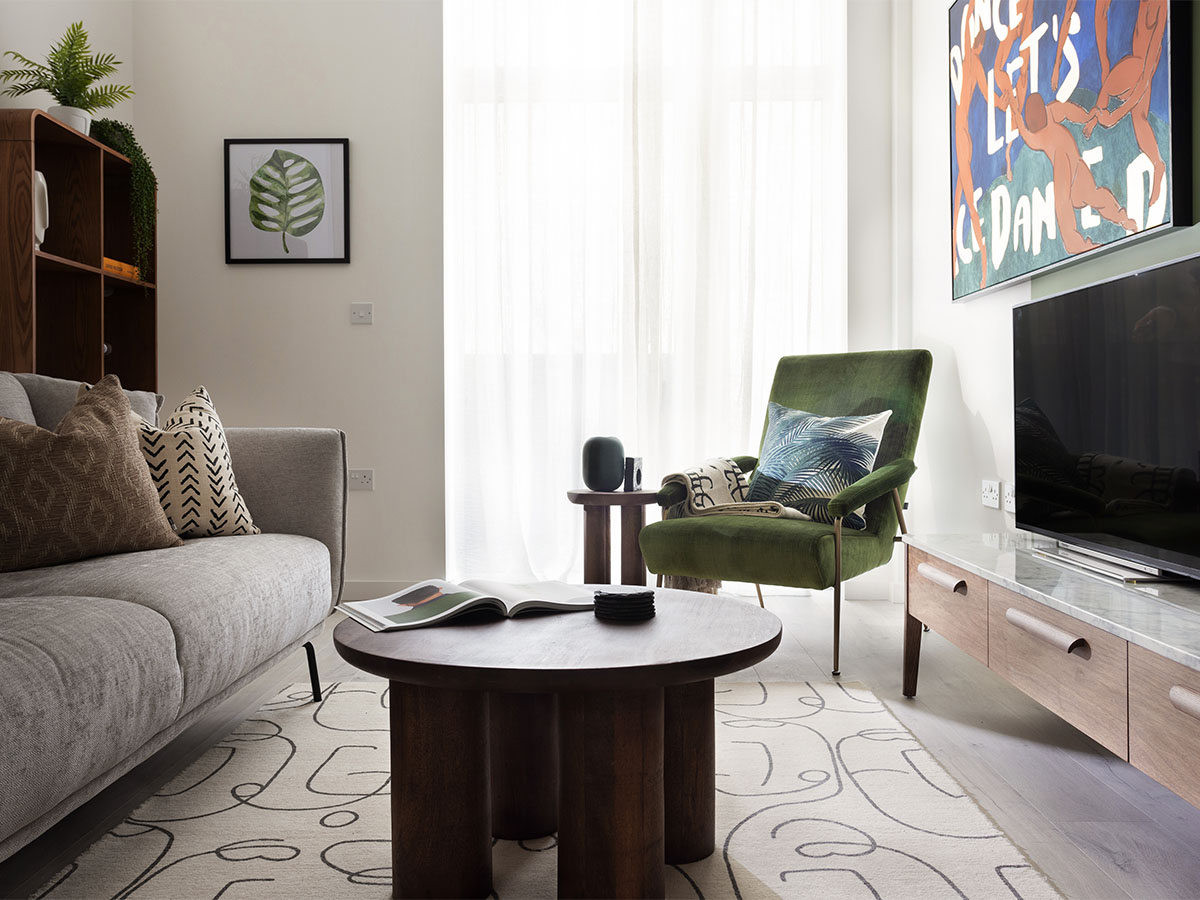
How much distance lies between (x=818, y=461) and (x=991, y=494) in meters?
0.59

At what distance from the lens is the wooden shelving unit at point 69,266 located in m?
2.80

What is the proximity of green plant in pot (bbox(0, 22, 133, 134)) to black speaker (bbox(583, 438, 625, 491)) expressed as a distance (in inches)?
83.1

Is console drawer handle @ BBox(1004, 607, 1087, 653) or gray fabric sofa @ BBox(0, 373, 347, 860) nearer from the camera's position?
gray fabric sofa @ BBox(0, 373, 347, 860)

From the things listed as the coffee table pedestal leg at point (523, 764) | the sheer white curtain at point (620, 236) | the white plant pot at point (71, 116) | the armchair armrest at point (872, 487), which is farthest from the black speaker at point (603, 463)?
the white plant pot at point (71, 116)

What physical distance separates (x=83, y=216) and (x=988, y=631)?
323 centimetres

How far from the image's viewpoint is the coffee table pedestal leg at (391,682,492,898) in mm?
1290

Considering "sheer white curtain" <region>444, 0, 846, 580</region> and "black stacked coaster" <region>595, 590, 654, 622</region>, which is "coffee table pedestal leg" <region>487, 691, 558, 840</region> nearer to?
"black stacked coaster" <region>595, 590, 654, 622</region>

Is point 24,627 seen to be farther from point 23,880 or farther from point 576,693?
point 576,693

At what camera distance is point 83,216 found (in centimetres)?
314

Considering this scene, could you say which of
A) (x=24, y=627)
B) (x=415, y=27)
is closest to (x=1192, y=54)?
(x=24, y=627)

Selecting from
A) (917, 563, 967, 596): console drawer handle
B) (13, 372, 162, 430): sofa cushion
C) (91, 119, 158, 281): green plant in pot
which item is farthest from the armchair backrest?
(91, 119, 158, 281): green plant in pot

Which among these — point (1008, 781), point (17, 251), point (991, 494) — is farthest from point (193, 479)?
point (991, 494)

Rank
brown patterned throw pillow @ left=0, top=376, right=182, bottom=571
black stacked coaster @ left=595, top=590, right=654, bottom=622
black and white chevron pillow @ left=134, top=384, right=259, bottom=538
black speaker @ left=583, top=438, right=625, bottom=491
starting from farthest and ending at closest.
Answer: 1. black speaker @ left=583, top=438, right=625, bottom=491
2. black and white chevron pillow @ left=134, top=384, right=259, bottom=538
3. brown patterned throw pillow @ left=0, top=376, right=182, bottom=571
4. black stacked coaster @ left=595, top=590, right=654, bottom=622

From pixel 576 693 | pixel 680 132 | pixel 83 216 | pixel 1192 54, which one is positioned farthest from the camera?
pixel 680 132
